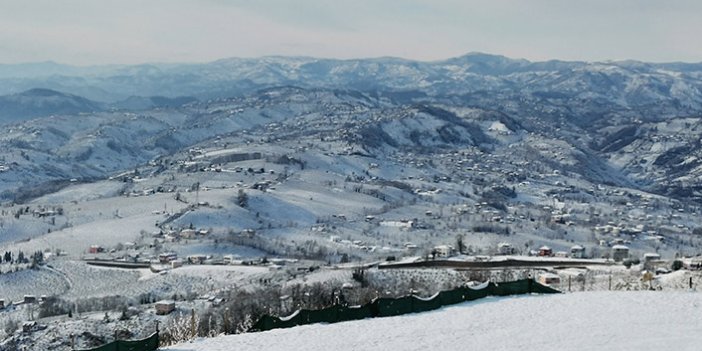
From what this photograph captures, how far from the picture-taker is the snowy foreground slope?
121ft

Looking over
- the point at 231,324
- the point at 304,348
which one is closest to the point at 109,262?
the point at 231,324

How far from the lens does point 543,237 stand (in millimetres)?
190500

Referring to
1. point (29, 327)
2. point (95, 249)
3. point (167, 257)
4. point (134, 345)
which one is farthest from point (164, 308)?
point (95, 249)

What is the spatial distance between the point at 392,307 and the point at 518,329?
25.7 ft

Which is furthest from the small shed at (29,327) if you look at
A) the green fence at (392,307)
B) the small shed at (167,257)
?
the small shed at (167,257)

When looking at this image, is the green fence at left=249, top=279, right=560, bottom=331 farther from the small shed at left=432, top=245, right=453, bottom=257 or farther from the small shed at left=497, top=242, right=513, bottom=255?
the small shed at left=497, top=242, right=513, bottom=255

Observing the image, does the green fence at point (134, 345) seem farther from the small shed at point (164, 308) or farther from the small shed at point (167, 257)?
the small shed at point (167, 257)

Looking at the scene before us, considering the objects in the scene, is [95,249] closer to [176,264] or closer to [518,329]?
[176,264]

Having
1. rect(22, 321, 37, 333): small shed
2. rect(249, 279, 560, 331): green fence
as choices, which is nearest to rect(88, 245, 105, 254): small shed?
rect(22, 321, 37, 333): small shed

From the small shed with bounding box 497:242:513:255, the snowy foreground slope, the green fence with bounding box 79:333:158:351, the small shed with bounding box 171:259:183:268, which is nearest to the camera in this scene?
the green fence with bounding box 79:333:158:351

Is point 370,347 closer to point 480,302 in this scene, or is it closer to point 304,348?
point 304,348

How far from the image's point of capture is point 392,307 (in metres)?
44.7

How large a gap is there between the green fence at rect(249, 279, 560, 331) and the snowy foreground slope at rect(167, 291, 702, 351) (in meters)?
0.94

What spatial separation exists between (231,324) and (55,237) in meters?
140
